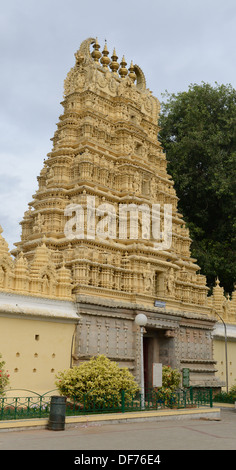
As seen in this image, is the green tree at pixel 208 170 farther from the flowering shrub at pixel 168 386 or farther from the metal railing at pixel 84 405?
the metal railing at pixel 84 405

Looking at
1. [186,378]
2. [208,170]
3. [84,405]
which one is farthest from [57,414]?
[208,170]

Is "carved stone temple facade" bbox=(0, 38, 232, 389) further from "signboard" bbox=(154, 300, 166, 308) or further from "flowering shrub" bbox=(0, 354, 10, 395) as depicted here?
"flowering shrub" bbox=(0, 354, 10, 395)

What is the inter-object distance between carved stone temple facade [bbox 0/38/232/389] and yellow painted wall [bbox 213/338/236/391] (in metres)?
1.53

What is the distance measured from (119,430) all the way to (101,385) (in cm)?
259

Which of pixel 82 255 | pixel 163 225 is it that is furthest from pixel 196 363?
pixel 82 255

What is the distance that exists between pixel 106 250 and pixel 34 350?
21.9ft

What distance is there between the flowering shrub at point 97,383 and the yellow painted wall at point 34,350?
5.80 feet

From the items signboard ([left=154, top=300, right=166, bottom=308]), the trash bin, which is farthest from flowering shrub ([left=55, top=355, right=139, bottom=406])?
signboard ([left=154, top=300, right=166, bottom=308])

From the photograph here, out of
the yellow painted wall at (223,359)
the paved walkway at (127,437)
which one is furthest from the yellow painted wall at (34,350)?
the yellow painted wall at (223,359)

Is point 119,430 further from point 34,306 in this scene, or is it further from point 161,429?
point 34,306

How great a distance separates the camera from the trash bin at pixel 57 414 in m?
13.6

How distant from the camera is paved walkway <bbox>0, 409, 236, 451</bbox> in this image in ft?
36.2

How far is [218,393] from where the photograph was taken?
26609 millimetres

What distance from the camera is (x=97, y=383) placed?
1639 centimetres
